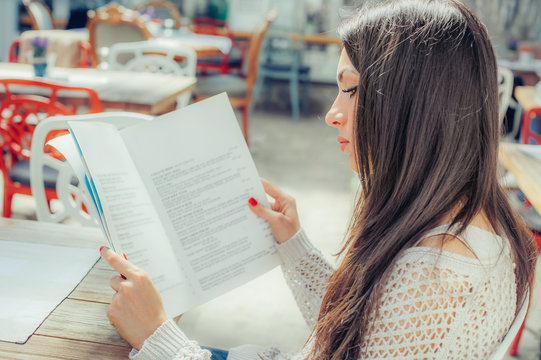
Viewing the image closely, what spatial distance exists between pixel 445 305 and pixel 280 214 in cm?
35

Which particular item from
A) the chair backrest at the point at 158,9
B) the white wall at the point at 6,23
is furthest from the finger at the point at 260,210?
the white wall at the point at 6,23

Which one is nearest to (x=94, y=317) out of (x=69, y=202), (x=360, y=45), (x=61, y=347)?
(x=61, y=347)

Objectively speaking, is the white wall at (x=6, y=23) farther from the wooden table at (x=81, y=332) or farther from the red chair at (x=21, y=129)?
the wooden table at (x=81, y=332)

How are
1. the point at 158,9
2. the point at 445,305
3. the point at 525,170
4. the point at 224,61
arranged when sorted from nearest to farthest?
1. the point at 445,305
2. the point at 525,170
3. the point at 224,61
4. the point at 158,9

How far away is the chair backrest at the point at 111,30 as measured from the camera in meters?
3.60

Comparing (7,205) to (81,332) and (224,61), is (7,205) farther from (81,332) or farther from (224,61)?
(224,61)

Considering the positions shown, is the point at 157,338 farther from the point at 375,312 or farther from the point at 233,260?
the point at 375,312

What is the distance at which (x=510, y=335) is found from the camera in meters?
0.68

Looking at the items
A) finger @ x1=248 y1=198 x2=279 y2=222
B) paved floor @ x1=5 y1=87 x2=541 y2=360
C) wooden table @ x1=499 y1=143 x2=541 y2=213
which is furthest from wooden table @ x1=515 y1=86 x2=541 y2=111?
finger @ x1=248 y1=198 x2=279 y2=222

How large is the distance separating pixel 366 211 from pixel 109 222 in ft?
1.07

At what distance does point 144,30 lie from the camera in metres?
3.66

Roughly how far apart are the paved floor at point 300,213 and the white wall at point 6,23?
2.59 meters

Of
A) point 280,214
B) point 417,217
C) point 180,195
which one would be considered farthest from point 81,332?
point 417,217

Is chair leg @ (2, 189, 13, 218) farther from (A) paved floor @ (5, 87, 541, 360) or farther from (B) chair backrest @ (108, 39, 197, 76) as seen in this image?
(B) chair backrest @ (108, 39, 197, 76)
